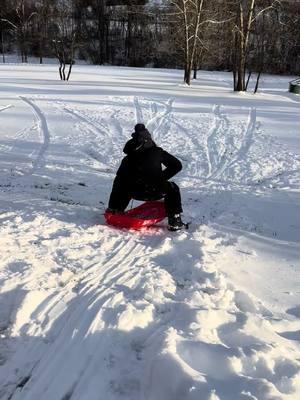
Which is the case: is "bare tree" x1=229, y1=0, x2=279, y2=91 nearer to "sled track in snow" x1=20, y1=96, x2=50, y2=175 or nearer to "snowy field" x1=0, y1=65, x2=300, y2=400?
"sled track in snow" x1=20, y1=96, x2=50, y2=175

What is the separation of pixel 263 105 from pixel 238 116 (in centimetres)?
403

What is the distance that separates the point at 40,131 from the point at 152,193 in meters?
7.78

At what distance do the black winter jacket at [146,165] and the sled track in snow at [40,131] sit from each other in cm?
357

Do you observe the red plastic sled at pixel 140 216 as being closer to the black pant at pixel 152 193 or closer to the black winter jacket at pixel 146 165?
the black pant at pixel 152 193

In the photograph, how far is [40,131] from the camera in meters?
13.3

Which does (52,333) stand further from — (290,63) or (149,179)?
(290,63)

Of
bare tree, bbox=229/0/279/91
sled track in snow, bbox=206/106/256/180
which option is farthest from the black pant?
bare tree, bbox=229/0/279/91

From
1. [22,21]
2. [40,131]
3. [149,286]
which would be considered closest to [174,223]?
[149,286]

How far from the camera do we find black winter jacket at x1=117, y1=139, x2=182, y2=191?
616 cm

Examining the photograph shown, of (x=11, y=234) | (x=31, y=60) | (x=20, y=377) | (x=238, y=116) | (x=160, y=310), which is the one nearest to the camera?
(x=20, y=377)

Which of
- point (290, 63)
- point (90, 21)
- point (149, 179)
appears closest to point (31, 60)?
point (90, 21)

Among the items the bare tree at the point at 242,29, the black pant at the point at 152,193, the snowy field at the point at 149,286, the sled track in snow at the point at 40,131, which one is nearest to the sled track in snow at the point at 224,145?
the snowy field at the point at 149,286

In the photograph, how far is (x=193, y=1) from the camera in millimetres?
32312

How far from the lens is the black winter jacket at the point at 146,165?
20.2 feet
